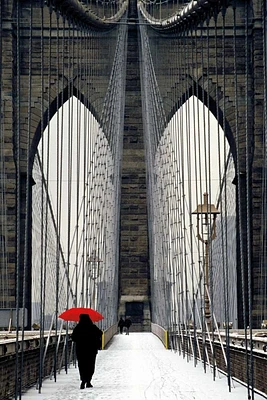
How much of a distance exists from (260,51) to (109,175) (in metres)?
6.07

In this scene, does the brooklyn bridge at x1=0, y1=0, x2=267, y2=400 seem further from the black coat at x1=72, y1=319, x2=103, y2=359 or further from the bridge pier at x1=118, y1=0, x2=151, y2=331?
the black coat at x1=72, y1=319, x2=103, y2=359

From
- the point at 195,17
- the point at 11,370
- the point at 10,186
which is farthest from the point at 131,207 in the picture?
the point at 11,370

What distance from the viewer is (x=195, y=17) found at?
1706cm

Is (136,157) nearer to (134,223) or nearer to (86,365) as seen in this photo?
(134,223)

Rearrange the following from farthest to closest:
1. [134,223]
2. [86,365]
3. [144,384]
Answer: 1. [134,223]
2. [144,384]
3. [86,365]

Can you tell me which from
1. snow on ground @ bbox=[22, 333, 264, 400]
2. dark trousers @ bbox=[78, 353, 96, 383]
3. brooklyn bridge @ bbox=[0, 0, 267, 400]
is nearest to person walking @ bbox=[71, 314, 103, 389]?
dark trousers @ bbox=[78, 353, 96, 383]

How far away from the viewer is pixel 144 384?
1184 centimetres

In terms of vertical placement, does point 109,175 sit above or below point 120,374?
above

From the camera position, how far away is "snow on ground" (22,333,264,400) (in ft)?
33.2

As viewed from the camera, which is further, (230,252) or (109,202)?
(230,252)

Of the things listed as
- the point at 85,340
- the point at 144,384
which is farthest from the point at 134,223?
the point at 85,340

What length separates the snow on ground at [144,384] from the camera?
10133 millimetres

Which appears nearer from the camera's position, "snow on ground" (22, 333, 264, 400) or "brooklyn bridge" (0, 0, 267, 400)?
"snow on ground" (22, 333, 264, 400)

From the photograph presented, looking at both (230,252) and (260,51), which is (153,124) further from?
(230,252)
